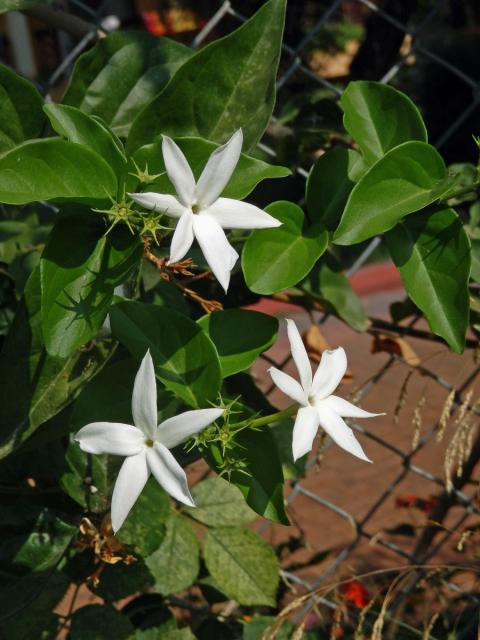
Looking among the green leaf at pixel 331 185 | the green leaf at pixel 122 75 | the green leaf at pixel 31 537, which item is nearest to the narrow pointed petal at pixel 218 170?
the green leaf at pixel 331 185

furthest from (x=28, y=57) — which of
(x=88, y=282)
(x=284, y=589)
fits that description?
(x=88, y=282)

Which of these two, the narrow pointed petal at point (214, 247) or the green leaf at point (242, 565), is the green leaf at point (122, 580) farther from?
the narrow pointed petal at point (214, 247)

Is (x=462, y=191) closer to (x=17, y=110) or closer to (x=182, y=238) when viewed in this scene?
(x=182, y=238)

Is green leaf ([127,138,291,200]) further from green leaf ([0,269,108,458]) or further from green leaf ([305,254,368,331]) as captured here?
green leaf ([305,254,368,331])

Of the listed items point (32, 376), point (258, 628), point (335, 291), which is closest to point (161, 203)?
point (32, 376)

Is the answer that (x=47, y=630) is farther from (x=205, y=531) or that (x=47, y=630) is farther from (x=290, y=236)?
(x=290, y=236)

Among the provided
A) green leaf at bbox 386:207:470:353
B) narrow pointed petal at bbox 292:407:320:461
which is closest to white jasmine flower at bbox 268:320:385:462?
narrow pointed petal at bbox 292:407:320:461
